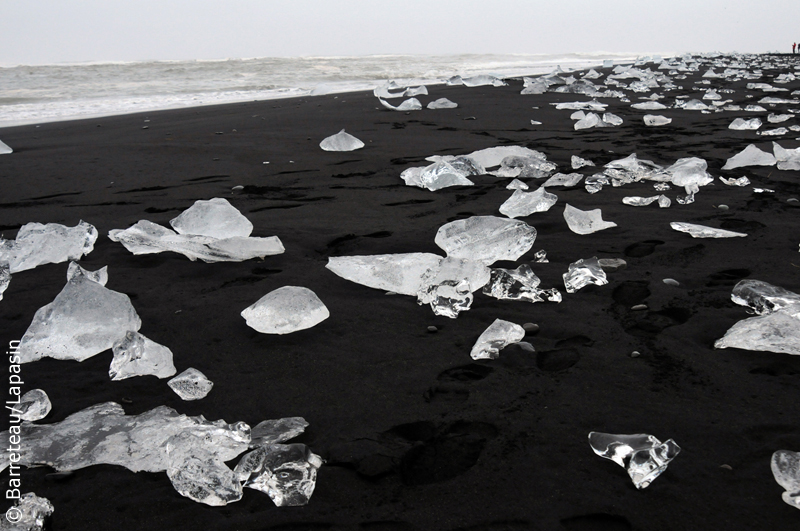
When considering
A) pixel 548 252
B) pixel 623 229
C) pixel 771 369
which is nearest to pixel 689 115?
pixel 623 229

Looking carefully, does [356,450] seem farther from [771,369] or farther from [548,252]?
[548,252]

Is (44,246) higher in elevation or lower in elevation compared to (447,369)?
higher

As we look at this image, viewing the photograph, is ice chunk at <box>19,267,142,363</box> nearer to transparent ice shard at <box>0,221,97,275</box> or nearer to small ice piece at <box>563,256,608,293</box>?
transparent ice shard at <box>0,221,97,275</box>

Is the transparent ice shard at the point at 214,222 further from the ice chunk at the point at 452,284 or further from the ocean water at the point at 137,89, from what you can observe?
the ocean water at the point at 137,89

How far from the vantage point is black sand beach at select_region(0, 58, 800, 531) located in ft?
3.14

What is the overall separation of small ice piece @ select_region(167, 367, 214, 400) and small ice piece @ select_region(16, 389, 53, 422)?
244mm

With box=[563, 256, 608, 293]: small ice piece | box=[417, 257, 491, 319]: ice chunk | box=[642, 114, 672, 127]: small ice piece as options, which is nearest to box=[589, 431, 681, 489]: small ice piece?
box=[417, 257, 491, 319]: ice chunk

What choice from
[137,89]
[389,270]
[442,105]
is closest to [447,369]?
[389,270]

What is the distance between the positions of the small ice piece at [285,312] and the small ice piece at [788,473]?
1056 millimetres

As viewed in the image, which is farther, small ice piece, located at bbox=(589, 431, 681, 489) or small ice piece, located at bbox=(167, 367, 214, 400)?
small ice piece, located at bbox=(167, 367, 214, 400)

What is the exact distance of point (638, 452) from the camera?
100 centimetres

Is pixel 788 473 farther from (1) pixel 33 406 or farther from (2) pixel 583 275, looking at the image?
(1) pixel 33 406

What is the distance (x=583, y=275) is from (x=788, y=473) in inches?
33.8

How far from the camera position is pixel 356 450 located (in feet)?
3.59
